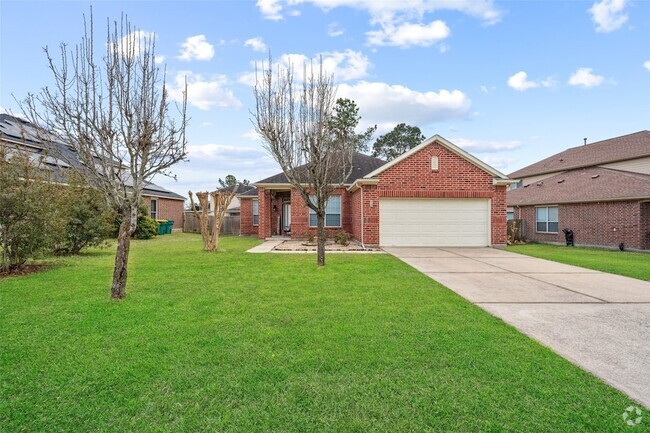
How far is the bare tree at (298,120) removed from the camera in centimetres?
977

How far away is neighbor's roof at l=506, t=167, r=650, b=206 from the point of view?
1507 cm

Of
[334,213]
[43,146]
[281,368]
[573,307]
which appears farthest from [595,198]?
[43,146]

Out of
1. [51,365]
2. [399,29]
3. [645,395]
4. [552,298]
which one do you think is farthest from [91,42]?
[399,29]

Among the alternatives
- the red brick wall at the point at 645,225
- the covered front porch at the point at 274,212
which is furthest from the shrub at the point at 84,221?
the red brick wall at the point at 645,225

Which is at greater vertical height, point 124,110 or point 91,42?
point 91,42

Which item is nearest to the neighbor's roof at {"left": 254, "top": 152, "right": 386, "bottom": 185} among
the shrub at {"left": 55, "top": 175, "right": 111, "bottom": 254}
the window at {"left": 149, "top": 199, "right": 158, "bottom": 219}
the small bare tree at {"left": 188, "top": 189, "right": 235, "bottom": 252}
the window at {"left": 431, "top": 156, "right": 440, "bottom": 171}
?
the window at {"left": 431, "top": 156, "right": 440, "bottom": 171}

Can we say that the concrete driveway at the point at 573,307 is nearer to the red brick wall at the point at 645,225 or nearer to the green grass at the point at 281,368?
the green grass at the point at 281,368

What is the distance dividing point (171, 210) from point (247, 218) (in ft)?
32.1

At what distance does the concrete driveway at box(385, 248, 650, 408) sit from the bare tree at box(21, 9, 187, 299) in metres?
6.32

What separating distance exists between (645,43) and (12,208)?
67.0 ft

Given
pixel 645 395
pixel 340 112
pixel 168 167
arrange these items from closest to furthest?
pixel 645 395, pixel 168 167, pixel 340 112

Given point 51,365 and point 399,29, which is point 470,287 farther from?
point 399,29

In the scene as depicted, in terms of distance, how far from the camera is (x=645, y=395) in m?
2.88

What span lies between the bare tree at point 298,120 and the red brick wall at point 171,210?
17.8m
